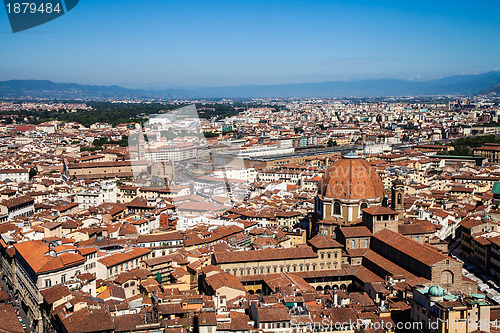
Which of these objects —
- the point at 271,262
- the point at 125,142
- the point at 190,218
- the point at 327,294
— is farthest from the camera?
the point at 125,142

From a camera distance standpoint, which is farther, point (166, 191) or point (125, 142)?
point (125, 142)

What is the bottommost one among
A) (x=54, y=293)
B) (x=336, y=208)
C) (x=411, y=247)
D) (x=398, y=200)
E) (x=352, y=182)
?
(x=54, y=293)

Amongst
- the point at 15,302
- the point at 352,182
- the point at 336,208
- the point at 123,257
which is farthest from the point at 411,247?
the point at 15,302

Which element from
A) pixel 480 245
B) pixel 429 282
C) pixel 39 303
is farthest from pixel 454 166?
pixel 39 303

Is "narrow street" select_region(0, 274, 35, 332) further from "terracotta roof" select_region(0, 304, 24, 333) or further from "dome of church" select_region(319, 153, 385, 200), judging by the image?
"dome of church" select_region(319, 153, 385, 200)

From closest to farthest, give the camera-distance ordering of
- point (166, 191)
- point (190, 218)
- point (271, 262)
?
point (271, 262) → point (190, 218) → point (166, 191)

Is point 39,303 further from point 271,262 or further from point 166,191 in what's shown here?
point 166,191

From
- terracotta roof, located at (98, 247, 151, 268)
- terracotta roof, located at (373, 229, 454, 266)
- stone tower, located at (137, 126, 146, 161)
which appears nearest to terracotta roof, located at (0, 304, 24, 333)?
terracotta roof, located at (98, 247, 151, 268)

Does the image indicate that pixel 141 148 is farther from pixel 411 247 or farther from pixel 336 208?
pixel 411 247

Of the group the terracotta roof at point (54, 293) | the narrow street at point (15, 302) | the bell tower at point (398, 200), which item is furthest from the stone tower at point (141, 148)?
the terracotta roof at point (54, 293)
